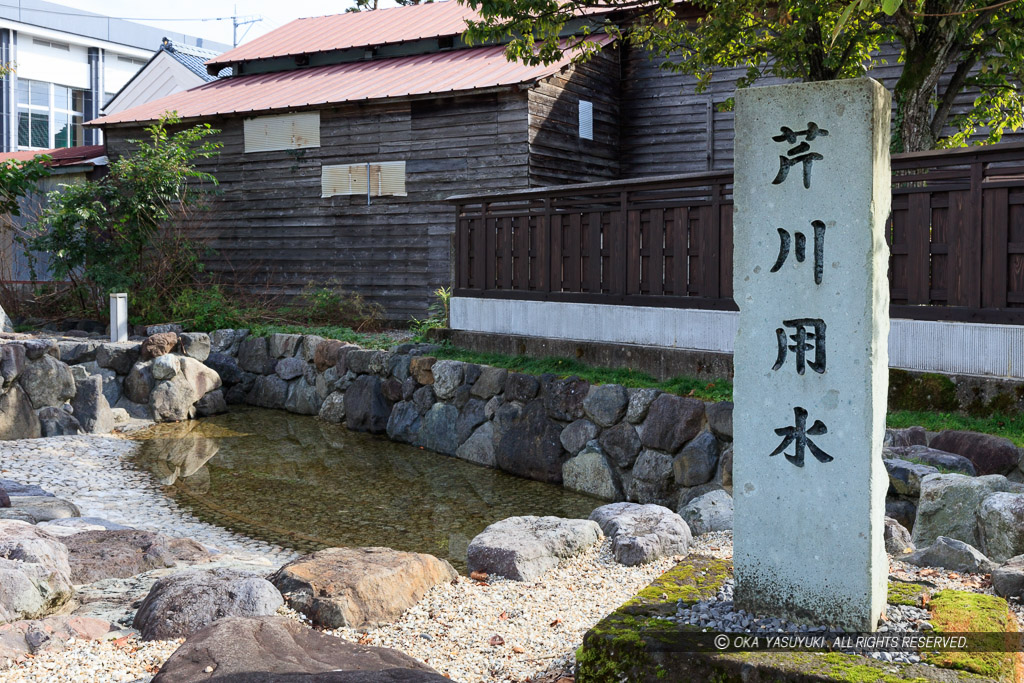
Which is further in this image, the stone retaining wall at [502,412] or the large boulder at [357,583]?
the stone retaining wall at [502,412]

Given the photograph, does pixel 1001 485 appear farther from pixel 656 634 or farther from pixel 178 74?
pixel 178 74

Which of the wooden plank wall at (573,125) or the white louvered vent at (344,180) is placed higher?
the wooden plank wall at (573,125)

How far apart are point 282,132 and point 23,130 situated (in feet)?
53.7

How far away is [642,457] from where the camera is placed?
9.36 metres

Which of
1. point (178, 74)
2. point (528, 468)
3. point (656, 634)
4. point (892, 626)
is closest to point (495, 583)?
point (656, 634)

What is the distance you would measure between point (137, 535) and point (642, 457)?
5.01 m

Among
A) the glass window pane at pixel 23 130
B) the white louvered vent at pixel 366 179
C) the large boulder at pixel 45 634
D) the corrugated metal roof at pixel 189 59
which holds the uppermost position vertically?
the corrugated metal roof at pixel 189 59

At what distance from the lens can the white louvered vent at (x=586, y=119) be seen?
667 inches

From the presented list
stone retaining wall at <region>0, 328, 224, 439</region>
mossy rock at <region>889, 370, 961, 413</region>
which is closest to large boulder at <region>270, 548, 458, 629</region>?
mossy rock at <region>889, 370, 961, 413</region>

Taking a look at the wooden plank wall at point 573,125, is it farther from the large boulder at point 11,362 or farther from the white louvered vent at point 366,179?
the large boulder at point 11,362

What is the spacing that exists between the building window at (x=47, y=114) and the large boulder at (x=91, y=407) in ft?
64.8

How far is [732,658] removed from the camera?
345 cm

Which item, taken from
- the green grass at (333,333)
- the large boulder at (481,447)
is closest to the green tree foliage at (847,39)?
the large boulder at (481,447)

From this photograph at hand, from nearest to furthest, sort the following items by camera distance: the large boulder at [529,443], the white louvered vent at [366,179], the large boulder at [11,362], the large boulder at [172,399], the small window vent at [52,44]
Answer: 1. the large boulder at [529,443]
2. the large boulder at [11,362]
3. the large boulder at [172,399]
4. the white louvered vent at [366,179]
5. the small window vent at [52,44]
